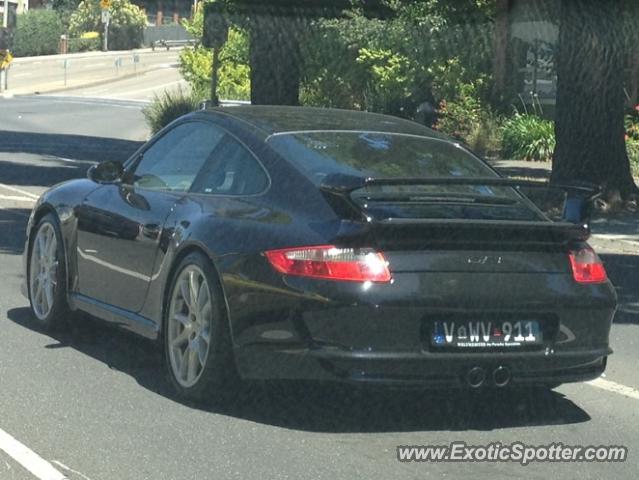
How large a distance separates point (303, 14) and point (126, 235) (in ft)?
78.4

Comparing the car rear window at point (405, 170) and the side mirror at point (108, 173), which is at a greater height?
the car rear window at point (405, 170)

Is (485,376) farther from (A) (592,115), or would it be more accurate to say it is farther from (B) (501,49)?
(B) (501,49)

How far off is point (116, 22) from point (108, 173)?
101m

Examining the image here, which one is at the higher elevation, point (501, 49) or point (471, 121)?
point (501, 49)

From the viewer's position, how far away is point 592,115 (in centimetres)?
1862

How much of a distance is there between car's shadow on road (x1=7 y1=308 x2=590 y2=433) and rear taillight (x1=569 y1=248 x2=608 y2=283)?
759 millimetres

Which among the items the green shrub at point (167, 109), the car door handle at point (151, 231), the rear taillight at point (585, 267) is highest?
the rear taillight at point (585, 267)

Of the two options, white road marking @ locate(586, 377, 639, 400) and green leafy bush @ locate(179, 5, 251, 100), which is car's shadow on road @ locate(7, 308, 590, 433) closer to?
white road marking @ locate(586, 377, 639, 400)

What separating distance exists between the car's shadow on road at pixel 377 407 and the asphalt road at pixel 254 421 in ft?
0.03

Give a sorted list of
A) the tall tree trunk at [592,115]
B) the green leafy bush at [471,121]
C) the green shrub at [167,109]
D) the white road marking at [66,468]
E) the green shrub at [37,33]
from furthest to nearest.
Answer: the green shrub at [37,33] → the green shrub at [167,109] → the green leafy bush at [471,121] → the tall tree trunk at [592,115] → the white road marking at [66,468]

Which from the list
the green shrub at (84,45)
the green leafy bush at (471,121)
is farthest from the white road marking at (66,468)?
the green shrub at (84,45)

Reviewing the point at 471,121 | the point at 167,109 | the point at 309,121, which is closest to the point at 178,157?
the point at 309,121

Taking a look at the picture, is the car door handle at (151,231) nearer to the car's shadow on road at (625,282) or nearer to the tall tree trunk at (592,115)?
the car's shadow on road at (625,282)

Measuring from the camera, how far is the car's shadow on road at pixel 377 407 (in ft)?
23.3
